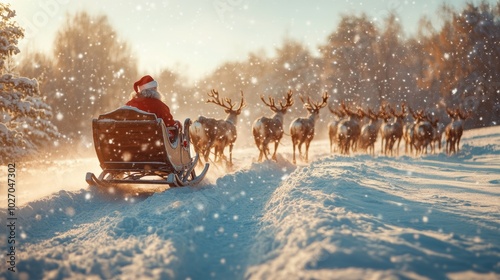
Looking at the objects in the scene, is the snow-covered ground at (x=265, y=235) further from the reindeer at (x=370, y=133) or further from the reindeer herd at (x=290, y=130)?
the reindeer at (x=370, y=133)

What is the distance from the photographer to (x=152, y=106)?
638 cm

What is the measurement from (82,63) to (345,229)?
3786cm

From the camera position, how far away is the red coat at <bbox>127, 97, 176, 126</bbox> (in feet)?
20.9

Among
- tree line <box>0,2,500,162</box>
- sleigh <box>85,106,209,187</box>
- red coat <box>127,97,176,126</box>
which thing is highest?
tree line <box>0,2,500,162</box>

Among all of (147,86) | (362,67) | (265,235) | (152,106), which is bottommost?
(265,235)

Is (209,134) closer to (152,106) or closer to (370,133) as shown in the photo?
(152,106)

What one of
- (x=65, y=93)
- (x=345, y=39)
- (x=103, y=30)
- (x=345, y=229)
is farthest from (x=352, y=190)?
(x=345, y=39)

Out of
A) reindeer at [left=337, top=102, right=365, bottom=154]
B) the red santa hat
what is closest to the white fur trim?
the red santa hat

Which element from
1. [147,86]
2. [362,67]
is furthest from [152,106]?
[362,67]

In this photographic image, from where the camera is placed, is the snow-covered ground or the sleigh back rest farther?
the sleigh back rest

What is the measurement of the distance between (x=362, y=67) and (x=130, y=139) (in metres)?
43.3

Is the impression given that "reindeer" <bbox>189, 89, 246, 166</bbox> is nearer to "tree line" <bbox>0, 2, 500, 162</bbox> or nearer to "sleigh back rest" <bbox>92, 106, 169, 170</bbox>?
"sleigh back rest" <bbox>92, 106, 169, 170</bbox>

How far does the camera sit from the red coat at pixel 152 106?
6.36m

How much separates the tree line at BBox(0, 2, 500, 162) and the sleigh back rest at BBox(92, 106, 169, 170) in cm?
2062
